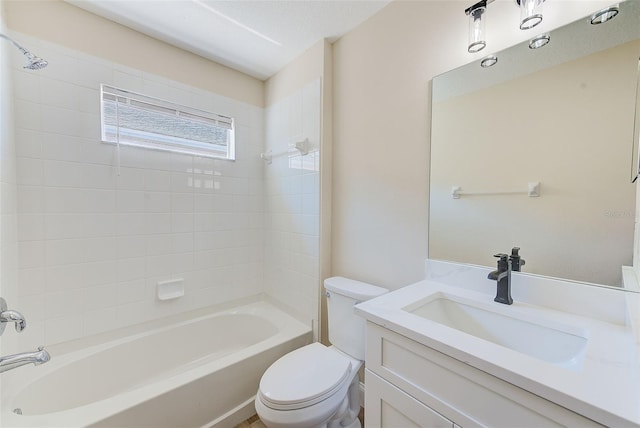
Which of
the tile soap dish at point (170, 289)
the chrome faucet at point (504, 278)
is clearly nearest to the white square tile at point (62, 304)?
the tile soap dish at point (170, 289)

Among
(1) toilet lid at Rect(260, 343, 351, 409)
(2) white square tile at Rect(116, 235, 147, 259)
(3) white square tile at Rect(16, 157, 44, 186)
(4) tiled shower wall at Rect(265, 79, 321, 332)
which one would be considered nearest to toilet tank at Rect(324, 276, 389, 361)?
(1) toilet lid at Rect(260, 343, 351, 409)

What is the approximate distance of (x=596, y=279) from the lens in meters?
0.89

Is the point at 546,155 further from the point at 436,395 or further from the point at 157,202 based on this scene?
the point at 157,202

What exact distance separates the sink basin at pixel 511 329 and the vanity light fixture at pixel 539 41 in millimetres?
1008

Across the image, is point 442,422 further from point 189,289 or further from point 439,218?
point 189,289

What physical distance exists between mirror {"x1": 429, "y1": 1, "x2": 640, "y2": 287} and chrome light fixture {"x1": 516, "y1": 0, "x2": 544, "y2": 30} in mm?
89

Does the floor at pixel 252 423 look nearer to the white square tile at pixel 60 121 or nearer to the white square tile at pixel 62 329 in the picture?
the white square tile at pixel 62 329

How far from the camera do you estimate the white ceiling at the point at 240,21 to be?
1472mm

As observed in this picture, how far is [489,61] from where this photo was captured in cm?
111

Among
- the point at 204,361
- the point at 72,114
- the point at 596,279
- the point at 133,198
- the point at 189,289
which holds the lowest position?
the point at 204,361

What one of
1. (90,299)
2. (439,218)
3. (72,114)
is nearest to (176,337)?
(90,299)

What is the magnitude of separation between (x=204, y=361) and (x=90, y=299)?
863 millimetres

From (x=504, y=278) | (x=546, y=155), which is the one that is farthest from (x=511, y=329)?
(x=546, y=155)

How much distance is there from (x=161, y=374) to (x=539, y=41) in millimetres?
2727
